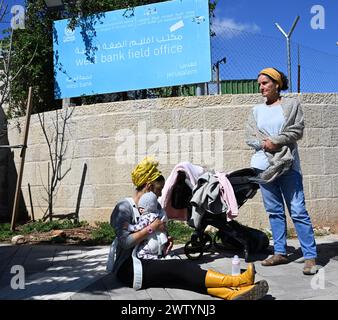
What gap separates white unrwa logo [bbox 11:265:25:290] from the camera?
382 centimetres

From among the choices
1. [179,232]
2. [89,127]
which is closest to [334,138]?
[179,232]

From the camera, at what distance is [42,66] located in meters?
8.22

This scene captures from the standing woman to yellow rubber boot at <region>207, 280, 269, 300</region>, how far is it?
1.01 meters

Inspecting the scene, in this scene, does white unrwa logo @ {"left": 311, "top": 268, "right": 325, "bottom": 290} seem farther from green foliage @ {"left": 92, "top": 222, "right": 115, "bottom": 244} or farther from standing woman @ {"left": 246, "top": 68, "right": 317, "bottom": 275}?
green foliage @ {"left": 92, "top": 222, "right": 115, "bottom": 244}

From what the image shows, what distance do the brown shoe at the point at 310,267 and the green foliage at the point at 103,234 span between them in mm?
2787

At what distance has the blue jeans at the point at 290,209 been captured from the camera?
13.0 ft

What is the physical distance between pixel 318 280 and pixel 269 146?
48.6 inches

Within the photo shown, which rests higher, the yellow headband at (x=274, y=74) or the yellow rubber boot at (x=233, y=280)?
the yellow headband at (x=274, y=74)

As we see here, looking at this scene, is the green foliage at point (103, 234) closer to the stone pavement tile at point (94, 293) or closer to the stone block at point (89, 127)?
the stone block at point (89, 127)

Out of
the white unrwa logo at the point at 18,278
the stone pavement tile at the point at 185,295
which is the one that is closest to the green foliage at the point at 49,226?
the white unrwa logo at the point at 18,278

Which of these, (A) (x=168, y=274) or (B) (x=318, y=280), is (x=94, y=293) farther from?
(B) (x=318, y=280)

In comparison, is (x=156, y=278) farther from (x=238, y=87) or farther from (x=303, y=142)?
(x=238, y=87)

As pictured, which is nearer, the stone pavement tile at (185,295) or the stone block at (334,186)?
the stone pavement tile at (185,295)

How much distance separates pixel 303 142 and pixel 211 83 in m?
1.85
